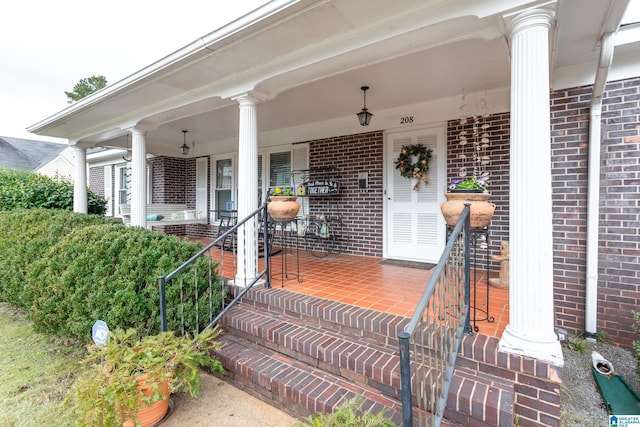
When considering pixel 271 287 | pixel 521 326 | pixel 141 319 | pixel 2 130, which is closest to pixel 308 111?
pixel 271 287

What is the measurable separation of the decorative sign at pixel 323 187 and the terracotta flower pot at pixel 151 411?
147 inches

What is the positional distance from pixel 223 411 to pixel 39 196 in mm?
6988

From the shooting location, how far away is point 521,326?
5.68ft

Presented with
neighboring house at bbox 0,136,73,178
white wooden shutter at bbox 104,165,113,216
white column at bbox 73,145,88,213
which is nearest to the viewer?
white column at bbox 73,145,88,213

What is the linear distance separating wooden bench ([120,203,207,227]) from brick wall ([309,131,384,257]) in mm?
3274

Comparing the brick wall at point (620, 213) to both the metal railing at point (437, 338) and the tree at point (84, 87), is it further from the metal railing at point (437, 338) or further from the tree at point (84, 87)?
the tree at point (84, 87)

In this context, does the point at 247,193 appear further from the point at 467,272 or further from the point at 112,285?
Answer: the point at 467,272

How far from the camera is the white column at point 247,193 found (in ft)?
10.6

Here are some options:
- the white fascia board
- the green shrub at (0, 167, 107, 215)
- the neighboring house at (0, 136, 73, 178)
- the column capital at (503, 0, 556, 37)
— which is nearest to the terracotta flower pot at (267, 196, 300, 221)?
the white fascia board

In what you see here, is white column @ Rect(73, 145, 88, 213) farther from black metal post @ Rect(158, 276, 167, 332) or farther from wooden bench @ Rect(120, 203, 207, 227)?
black metal post @ Rect(158, 276, 167, 332)

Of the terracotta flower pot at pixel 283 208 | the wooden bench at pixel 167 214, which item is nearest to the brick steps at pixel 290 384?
the terracotta flower pot at pixel 283 208

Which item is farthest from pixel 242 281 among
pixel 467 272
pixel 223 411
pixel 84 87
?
pixel 84 87

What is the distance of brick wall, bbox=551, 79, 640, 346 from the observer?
8.71ft

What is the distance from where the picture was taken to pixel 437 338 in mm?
1913
